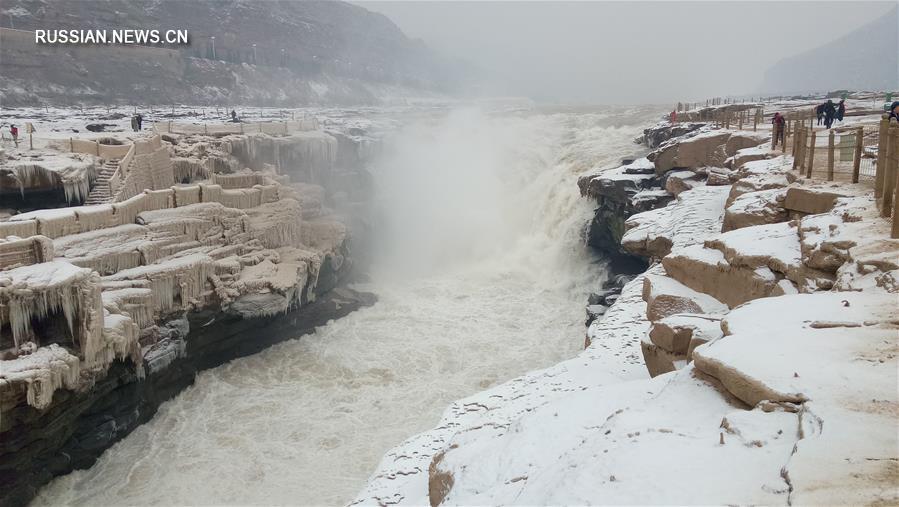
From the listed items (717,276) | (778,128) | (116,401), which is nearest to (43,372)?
(116,401)

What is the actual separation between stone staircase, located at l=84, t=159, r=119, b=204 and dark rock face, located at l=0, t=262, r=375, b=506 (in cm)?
507

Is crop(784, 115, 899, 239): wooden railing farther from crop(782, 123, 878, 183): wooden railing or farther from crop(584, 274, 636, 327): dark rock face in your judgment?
crop(584, 274, 636, 327): dark rock face

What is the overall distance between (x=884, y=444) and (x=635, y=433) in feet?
5.16

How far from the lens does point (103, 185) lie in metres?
18.0

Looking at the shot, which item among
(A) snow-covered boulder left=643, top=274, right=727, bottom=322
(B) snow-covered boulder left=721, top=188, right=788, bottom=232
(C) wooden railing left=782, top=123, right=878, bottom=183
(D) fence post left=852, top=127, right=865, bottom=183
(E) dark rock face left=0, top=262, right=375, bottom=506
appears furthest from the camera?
(E) dark rock face left=0, top=262, right=375, bottom=506

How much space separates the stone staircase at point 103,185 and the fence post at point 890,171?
18.5 meters

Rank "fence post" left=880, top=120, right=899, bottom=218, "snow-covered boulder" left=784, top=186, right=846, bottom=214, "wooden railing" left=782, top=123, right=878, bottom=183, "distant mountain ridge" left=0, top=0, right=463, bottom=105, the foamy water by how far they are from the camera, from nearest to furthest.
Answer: "fence post" left=880, top=120, right=899, bottom=218 < "snow-covered boulder" left=784, top=186, right=846, bottom=214 < "wooden railing" left=782, top=123, right=878, bottom=183 < the foamy water < "distant mountain ridge" left=0, top=0, right=463, bottom=105

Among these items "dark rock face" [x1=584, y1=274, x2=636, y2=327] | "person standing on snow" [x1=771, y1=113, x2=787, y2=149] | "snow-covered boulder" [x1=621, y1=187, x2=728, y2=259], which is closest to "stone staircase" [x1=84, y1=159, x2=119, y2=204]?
"dark rock face" [x1=584, y1=274, x2=636, y2=327]

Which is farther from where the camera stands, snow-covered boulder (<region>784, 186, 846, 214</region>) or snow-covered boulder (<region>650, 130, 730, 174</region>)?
snow-covered boulder (<region>650, 130, 730, 174</region>)

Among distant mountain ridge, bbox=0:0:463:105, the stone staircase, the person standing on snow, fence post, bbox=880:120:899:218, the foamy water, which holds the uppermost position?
distant mountain ridge, bbox=0:0:463:105

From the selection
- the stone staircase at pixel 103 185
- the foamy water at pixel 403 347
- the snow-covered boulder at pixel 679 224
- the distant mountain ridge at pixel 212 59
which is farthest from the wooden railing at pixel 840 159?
the distant mountain ridge at pixel 212 59

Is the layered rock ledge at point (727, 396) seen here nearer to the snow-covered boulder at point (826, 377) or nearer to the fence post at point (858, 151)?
the snow-covered boulder at point (826, 377)

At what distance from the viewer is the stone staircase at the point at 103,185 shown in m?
17.7

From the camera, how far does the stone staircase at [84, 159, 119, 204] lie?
17672mm
